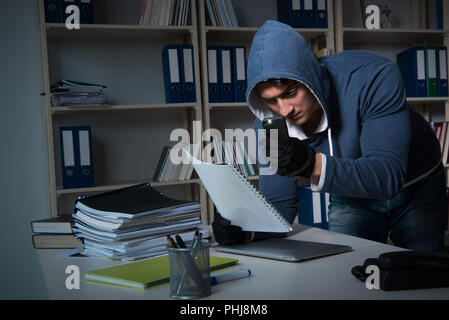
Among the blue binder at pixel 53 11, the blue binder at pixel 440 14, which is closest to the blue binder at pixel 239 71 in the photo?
the blue binder at pixel 53 11

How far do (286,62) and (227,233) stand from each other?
533 millimetres

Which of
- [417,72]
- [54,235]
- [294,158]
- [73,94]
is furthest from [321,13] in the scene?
[54,235]

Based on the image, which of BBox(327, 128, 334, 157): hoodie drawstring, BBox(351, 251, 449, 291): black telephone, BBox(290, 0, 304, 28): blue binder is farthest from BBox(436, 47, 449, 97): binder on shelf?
BBox(351, 251, 449, 291): black telephone

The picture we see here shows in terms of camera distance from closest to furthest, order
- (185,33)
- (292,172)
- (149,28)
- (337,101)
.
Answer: (292,172)
(337,101)
(149,28)
(185,33)

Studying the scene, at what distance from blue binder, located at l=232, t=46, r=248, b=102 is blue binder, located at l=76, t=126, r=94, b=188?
3.02 ft

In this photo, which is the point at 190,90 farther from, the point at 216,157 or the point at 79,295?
the point at 79,295

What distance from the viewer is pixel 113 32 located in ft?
8.52

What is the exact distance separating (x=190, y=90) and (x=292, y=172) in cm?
170

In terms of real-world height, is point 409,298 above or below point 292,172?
below

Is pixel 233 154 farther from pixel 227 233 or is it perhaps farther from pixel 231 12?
pixel 227 233

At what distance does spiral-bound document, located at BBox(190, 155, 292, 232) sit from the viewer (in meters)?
0.91

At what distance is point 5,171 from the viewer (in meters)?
2.63
